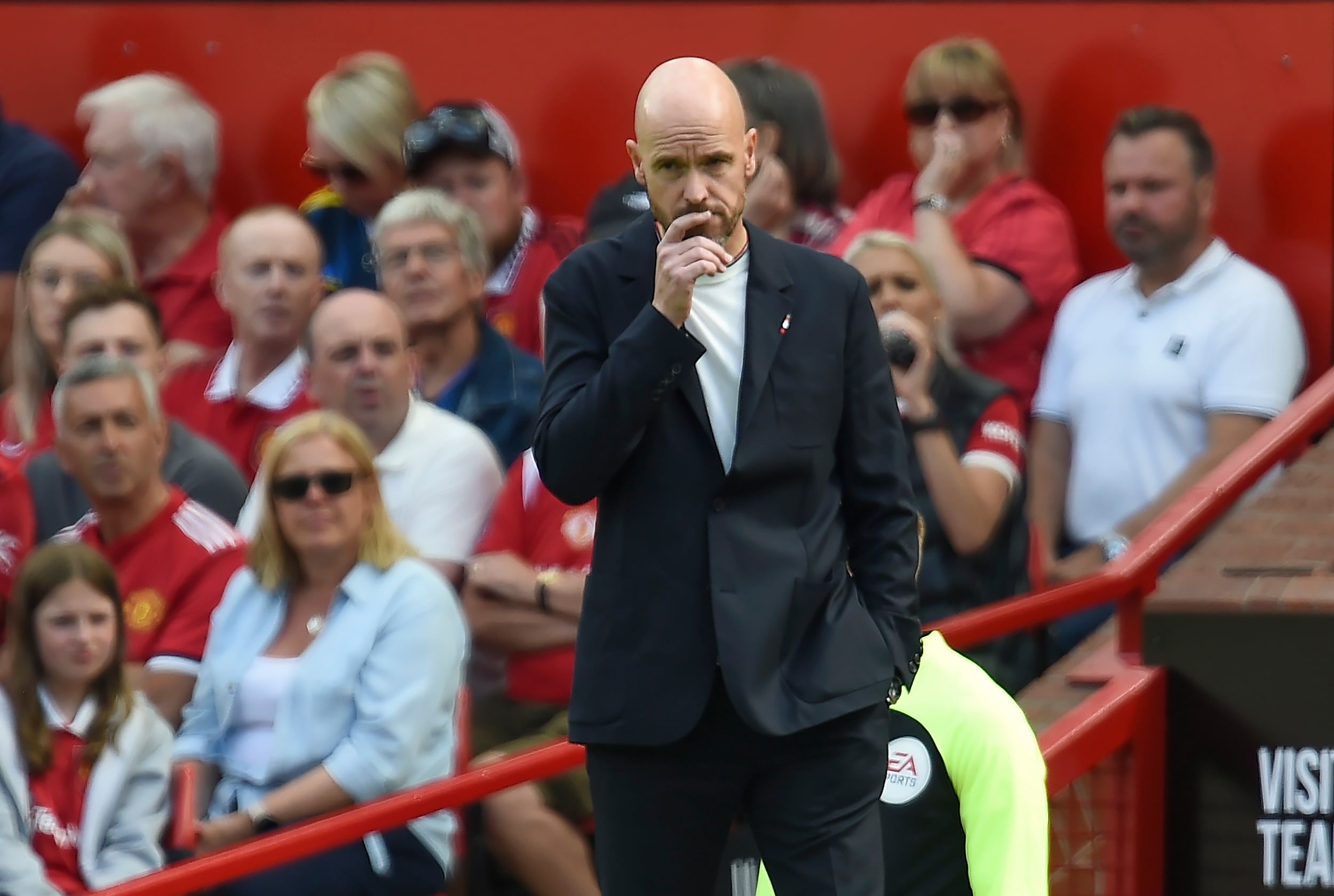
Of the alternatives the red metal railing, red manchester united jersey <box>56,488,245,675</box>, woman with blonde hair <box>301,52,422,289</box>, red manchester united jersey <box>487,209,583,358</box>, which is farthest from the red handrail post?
woman with blonde hair <box>301,52,422,289</box>

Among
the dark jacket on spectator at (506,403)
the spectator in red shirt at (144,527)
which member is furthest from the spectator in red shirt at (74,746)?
the dark jacket on spectator at (506,403)

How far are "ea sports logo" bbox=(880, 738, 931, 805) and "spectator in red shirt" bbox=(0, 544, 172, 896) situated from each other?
174cm

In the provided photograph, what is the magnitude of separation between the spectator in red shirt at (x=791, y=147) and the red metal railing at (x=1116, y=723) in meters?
1.62

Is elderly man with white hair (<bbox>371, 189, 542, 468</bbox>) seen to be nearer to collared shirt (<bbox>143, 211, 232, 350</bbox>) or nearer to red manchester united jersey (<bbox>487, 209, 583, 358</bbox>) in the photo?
red manchester united jersey (<bbox>487, 209, 583, 358</bbox>)

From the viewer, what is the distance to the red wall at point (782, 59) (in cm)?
605

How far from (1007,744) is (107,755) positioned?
2069mm

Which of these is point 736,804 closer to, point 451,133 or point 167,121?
point 451,133

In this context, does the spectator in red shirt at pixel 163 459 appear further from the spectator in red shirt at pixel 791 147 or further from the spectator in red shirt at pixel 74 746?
the spectator in red shirt at pixel 791 147

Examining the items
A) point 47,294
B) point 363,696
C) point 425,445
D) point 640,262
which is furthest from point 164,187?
point 640,262

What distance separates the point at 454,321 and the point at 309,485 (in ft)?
3.66

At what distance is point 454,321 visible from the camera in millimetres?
5512

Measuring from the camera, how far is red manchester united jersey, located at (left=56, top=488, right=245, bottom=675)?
4.77 m

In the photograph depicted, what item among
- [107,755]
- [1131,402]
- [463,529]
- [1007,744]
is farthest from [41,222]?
[1007,744]

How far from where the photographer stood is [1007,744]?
3084mm
